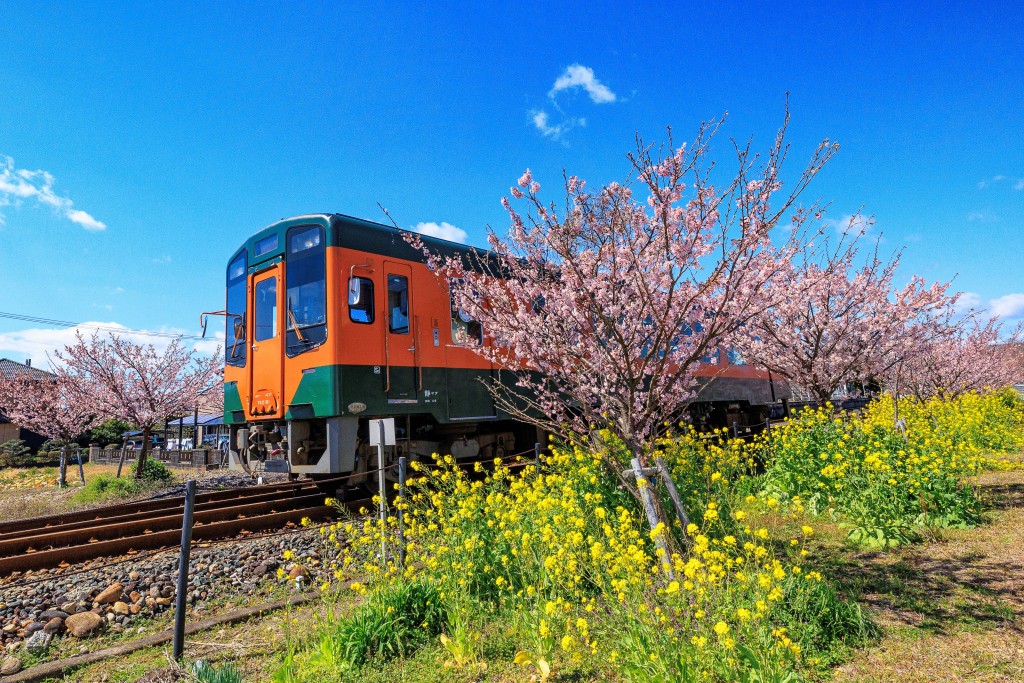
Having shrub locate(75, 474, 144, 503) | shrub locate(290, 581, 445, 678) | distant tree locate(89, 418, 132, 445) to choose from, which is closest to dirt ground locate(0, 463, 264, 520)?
shrub locate(75, 474, 144, 503)

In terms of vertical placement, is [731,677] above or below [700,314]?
below

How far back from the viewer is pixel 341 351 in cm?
713

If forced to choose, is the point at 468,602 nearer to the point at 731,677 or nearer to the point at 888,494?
the point at 731,677

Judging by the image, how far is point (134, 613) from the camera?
4.73 metres

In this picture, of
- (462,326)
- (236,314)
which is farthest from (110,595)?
(462,326)

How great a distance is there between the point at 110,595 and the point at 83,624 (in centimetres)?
47

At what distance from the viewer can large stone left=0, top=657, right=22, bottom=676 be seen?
12.3ft

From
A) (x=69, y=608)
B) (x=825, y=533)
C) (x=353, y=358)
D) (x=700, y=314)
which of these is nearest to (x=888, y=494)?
(x=825, y=533)

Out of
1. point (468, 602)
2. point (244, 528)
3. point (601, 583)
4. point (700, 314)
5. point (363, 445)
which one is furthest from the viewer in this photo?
point (363, 445)

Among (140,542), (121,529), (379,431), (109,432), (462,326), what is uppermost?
(462,326)

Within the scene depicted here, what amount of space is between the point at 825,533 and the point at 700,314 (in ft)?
9.08

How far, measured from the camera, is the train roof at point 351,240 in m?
7.44

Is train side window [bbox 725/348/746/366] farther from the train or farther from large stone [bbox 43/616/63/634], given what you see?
large stone [bbox 43/616/63/634]

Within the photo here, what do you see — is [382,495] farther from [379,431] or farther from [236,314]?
[236,314]
